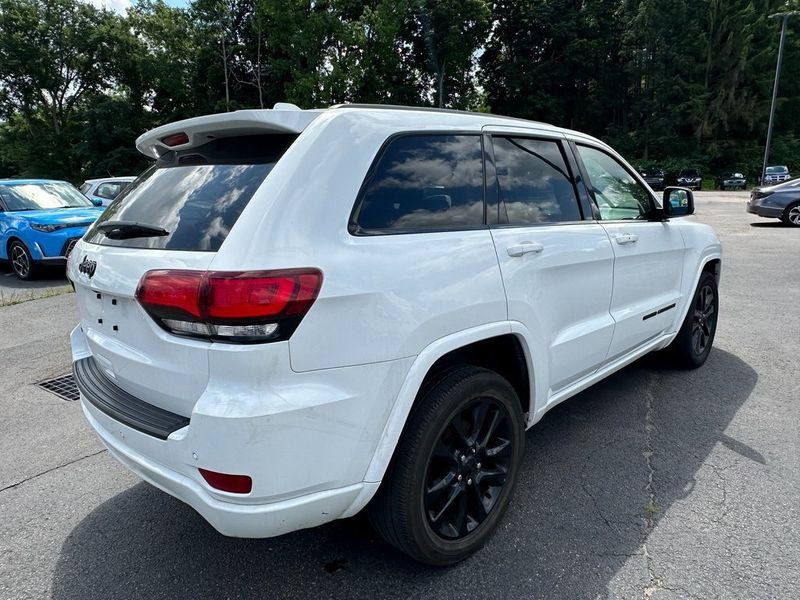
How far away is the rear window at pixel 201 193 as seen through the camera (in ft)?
6.18

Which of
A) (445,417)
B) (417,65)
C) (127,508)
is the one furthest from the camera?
(417,65)

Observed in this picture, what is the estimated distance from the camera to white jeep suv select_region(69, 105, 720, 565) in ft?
5.59

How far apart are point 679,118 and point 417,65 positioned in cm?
2232

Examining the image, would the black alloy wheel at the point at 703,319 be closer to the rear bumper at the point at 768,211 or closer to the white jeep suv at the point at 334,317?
the white jeep suv at the point at 334,317

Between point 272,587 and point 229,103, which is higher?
point 229,103

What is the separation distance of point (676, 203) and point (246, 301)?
10.9 feet

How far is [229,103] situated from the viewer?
32.7m

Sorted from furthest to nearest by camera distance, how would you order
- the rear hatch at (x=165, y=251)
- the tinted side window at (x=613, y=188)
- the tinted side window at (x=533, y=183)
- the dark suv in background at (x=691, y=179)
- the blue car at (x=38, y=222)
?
the dark suv in background at (x=691, y=179) < the blue car at (x=38, y=222) < the tinted side window at (x=613, y=188) < the tinted side window at (x=533, y=183) < the rear hatch at (x=165, y=251)

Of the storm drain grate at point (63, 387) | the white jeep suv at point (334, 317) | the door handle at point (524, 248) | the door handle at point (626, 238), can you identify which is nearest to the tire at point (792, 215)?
the door handle at point (626, 238)

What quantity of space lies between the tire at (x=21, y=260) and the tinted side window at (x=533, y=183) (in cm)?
897

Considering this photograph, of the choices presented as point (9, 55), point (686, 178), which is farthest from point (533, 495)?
point (9, 55)

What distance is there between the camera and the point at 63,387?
4301 mm

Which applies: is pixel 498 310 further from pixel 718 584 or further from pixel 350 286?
pixel 718 584

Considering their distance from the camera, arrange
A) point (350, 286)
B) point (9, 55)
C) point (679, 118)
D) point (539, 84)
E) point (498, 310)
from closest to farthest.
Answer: point (350, 286) < point (498, 310) < point (9, 55) < point (679, 118) < point (539, 84)
